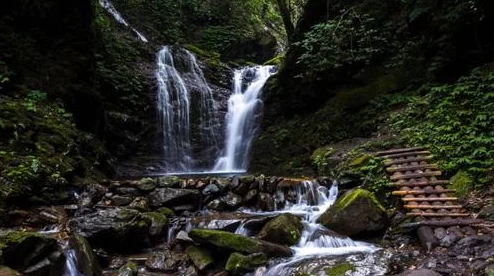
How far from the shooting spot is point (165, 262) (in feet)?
19.4

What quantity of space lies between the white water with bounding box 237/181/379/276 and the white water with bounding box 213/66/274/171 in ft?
15.2

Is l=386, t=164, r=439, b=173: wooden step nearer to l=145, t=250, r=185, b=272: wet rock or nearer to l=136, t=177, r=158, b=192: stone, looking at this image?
l=145, t=250, r=185, b=272: wet rock

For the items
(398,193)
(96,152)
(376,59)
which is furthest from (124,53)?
(398,193)

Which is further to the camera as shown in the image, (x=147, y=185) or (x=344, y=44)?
(x=344, y=44)

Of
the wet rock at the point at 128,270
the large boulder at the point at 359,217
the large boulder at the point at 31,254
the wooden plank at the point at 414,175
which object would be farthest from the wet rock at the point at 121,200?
the wooden plank at the point at 414,175

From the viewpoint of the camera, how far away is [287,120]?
494 inches

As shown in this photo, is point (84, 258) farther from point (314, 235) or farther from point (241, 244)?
point (314, 235)

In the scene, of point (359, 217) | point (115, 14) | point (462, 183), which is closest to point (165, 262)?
point (359, 217)

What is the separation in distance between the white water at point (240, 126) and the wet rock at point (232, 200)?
14.3 feet

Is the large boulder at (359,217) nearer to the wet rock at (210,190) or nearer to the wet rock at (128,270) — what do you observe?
the wet rock at (210,190)

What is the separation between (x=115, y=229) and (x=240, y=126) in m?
7.97

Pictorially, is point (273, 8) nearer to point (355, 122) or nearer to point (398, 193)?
point (355, 122)

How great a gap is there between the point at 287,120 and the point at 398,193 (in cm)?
597

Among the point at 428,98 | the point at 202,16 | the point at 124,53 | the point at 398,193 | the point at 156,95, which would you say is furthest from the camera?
the point at 202,16
